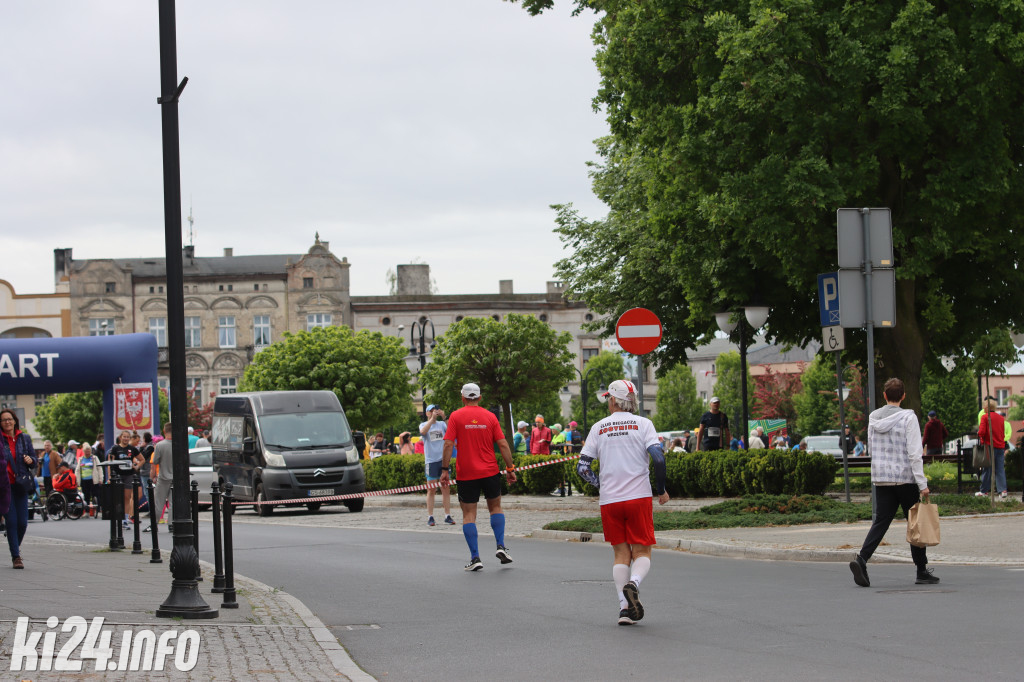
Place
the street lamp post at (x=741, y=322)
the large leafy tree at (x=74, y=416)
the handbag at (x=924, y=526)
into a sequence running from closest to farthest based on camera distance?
the handbag at (x=924, y=526), the street lamp post at (x=741, y=322), the large leafy tree at (x=74, y=416)

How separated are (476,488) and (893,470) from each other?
4447mm

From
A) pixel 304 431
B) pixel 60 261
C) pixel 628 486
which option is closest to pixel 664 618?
pixel 628 486

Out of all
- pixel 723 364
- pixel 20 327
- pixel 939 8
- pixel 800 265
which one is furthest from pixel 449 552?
pixel 723 364

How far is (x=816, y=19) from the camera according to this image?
66.8 feet

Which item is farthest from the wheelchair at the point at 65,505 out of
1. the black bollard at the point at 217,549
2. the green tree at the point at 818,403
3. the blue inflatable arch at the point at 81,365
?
the green tree at the point at 818,403

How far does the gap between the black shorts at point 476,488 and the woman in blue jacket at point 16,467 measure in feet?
15.6

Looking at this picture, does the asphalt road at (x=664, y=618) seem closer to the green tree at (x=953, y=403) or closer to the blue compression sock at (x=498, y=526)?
the blue compression sock at (x=498, y=526)

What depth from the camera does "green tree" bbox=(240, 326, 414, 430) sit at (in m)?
51.2

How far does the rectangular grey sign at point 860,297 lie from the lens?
1471cm

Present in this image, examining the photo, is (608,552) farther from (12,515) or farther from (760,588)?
(12,515)

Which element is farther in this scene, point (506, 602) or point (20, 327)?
point (20, 327)

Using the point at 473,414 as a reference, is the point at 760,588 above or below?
below

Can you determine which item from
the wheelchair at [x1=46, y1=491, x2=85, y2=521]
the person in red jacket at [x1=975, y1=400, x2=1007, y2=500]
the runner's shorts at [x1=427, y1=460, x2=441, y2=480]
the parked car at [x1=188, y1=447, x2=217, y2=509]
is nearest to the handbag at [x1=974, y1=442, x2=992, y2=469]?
the person in red jacket at [x1=975, y1=400, x2=1007, y2=500]

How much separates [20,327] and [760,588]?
8160 centimetres
